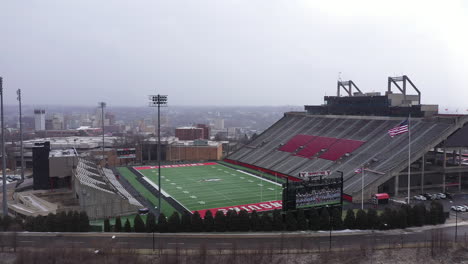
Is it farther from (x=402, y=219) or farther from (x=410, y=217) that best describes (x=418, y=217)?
(x=402, y=219)

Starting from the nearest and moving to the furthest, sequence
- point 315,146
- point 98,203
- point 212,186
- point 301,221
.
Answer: point 301,221, point 98,203, point 212,186, point 315,146

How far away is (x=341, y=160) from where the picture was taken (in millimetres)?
55938

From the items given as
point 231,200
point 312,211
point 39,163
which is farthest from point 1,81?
point 312,211

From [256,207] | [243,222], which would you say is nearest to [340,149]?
[256,207]

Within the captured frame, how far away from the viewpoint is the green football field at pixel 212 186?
45094 millimetres

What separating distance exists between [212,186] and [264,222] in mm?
20957

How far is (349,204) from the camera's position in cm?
4294

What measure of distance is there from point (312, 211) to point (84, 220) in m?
19.0

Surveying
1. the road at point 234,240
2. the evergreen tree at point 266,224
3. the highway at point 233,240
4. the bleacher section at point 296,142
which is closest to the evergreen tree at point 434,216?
the highway at point 233,240

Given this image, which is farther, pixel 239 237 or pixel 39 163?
pixel 39 163

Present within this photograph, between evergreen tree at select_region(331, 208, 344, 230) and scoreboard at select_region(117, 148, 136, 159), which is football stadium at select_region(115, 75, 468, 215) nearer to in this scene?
evergreen tree at select_region(331, 208, 344, 230)

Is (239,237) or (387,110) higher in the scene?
(387,110)

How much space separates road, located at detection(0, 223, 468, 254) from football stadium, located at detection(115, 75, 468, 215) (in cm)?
479

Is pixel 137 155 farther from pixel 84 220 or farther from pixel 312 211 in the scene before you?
pixel 312 211
